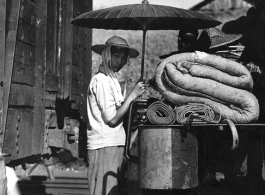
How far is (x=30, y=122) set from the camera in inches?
273

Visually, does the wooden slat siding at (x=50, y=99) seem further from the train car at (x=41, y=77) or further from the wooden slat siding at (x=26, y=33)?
the wooden slat siding at (x=26, y=33)

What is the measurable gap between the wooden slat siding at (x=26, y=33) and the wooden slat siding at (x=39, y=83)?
0.67 feet

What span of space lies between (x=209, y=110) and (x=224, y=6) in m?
18.8

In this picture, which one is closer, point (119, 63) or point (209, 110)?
point (209, 110)

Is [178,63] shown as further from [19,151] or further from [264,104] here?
[19,151]

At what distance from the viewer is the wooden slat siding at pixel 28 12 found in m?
6.72

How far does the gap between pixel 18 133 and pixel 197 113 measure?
7.61ft

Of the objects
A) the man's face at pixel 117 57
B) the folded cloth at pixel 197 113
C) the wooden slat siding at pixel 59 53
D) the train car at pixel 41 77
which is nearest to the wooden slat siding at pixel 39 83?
the train car at pixel 41 77

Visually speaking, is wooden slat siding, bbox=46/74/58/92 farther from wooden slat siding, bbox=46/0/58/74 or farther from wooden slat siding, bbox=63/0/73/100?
wooden slat siding, bbox=63/0/73/100

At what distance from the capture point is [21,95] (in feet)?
21.6

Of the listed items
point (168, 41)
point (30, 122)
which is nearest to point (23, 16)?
point (30, 122)

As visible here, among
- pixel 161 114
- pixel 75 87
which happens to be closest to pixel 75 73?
pixel 75 87

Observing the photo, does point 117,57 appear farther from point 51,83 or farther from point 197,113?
point 51,83

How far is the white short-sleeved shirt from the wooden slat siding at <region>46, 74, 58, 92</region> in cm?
172
